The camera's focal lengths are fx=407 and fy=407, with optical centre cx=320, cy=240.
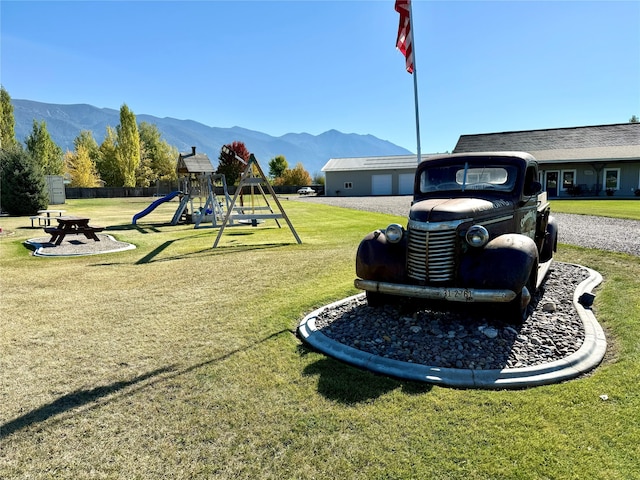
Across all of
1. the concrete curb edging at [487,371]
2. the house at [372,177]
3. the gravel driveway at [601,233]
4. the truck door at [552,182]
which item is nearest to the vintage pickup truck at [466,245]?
the concrete curb edging at [487,371]

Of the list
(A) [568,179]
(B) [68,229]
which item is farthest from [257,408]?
(A) [568,179]

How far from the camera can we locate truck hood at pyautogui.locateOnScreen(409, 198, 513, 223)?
4.40m

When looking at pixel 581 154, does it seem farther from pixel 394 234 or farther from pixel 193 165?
pixel 394 234

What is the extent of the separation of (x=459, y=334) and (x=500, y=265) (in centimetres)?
88

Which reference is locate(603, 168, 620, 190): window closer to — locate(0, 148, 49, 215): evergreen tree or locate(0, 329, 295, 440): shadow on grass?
locate(0, 329, 295, 440): shadow on grass

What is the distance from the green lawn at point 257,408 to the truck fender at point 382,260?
1.18 metres

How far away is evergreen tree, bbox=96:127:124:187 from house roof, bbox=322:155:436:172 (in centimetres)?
3286

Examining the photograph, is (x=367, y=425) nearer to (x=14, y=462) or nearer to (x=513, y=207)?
(x=14, y=462)

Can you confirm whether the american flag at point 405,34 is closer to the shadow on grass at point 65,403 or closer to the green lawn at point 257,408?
the green lawn at point 257,408

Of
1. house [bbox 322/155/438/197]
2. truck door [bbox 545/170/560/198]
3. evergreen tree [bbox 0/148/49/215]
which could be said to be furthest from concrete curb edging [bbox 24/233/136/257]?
house [bbox 322/155/438/197]

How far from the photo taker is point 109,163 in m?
63.6

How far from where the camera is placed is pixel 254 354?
4.28m

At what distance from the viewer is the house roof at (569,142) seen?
1235 inches

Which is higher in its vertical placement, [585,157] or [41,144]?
[41,144]
